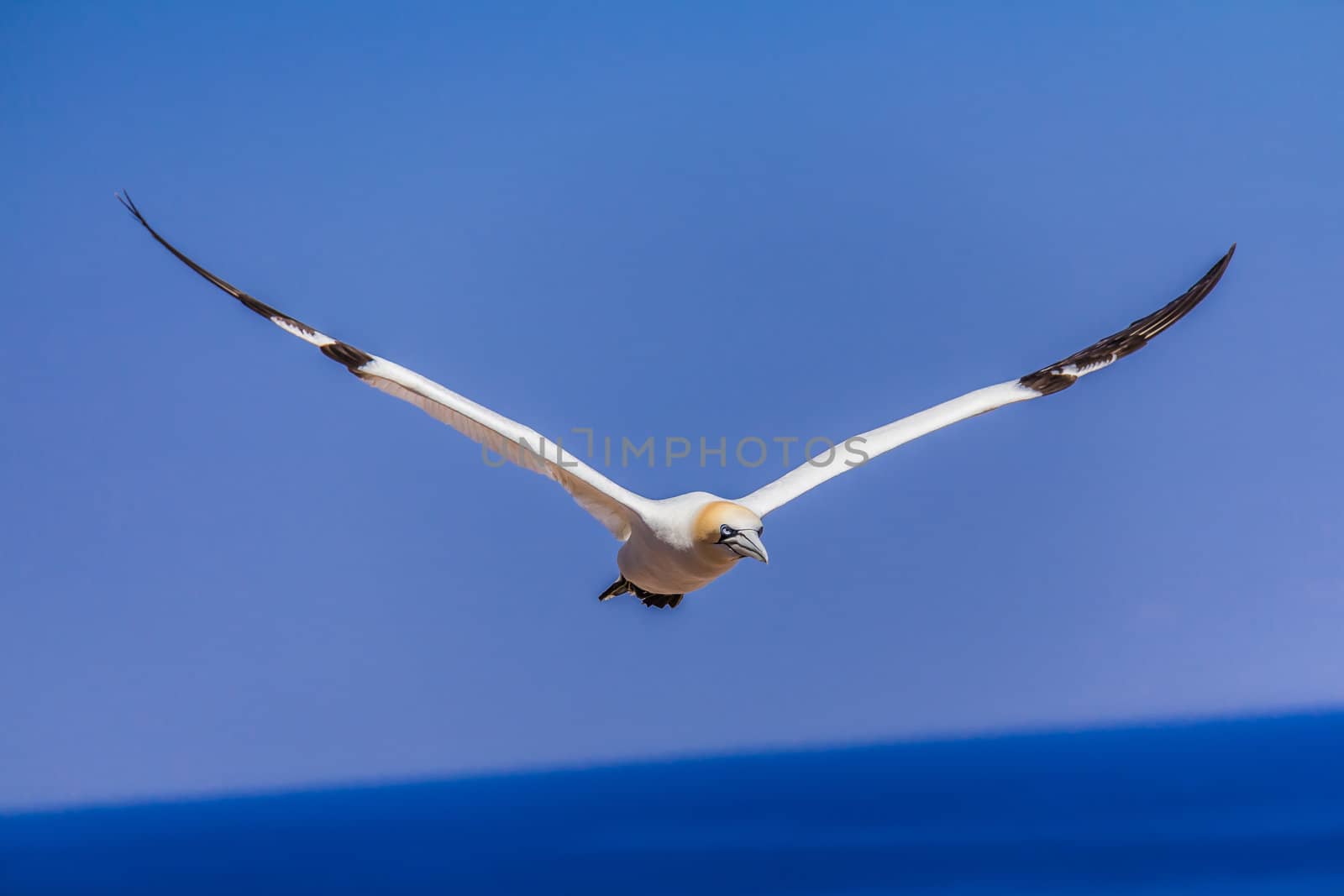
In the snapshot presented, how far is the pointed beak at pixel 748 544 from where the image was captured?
806cm

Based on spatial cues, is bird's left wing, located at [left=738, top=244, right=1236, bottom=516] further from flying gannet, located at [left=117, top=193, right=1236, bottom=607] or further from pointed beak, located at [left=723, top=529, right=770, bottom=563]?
pointed beak, located at [left=723, top=529, right=770, bottom=563]

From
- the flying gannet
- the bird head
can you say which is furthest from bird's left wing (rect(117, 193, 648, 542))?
the bird head

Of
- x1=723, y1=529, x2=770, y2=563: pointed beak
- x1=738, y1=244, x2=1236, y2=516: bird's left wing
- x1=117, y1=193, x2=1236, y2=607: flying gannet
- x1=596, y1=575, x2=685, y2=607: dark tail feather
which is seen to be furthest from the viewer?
x1=596, y1=575, x2=685, y2=607: dark tail feather

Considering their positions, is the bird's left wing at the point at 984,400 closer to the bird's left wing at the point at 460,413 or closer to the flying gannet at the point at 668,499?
the flying gannet at the point at 668,499

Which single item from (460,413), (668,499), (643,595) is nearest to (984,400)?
(668,499)

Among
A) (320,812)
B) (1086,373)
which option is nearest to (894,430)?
(1086,373)

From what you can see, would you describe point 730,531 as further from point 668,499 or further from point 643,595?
point 643,595

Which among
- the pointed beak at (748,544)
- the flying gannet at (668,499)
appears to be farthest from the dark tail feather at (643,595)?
the pointed beak at (748,544)

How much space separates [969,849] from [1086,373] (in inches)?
244

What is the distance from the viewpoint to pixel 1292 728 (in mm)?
30719

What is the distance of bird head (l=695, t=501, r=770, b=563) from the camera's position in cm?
809

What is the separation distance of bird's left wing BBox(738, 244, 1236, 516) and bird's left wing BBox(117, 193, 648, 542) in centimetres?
113

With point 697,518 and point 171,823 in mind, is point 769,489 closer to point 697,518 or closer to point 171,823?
point 697,518

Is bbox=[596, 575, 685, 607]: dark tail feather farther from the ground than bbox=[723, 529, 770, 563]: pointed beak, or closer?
farther from the ground
